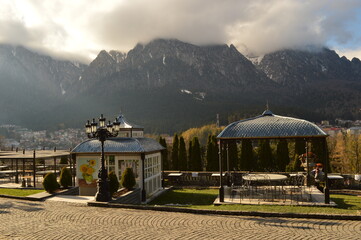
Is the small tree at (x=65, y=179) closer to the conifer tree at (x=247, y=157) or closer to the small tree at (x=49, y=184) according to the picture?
the small tree at (x=49, y=184)

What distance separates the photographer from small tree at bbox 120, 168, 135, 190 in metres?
17.2

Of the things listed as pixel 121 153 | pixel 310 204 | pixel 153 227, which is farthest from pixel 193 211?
pixel 121 153

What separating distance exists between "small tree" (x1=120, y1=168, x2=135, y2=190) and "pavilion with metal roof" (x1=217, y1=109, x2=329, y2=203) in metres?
5.05

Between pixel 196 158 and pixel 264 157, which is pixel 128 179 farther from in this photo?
pixel 264 157

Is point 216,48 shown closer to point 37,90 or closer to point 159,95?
point 159,95

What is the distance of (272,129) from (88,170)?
34.7ft

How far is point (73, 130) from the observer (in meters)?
106

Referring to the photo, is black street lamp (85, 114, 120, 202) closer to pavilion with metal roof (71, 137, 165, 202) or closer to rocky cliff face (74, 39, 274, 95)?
pavilion with metal roof (71, 137, 165, 202)

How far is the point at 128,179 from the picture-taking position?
17.2m

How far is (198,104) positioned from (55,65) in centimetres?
11333

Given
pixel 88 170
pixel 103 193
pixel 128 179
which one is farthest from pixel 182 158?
pixel 103 193

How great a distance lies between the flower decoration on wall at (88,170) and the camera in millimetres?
18484

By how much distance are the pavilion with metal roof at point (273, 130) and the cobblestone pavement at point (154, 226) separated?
4.91 meters

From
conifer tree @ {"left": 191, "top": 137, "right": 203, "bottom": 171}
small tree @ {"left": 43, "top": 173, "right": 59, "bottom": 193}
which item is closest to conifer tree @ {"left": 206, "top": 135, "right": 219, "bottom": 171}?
conifer tree @ {"left": 191, "top": 137, "right": 203, "bottom": 171}
